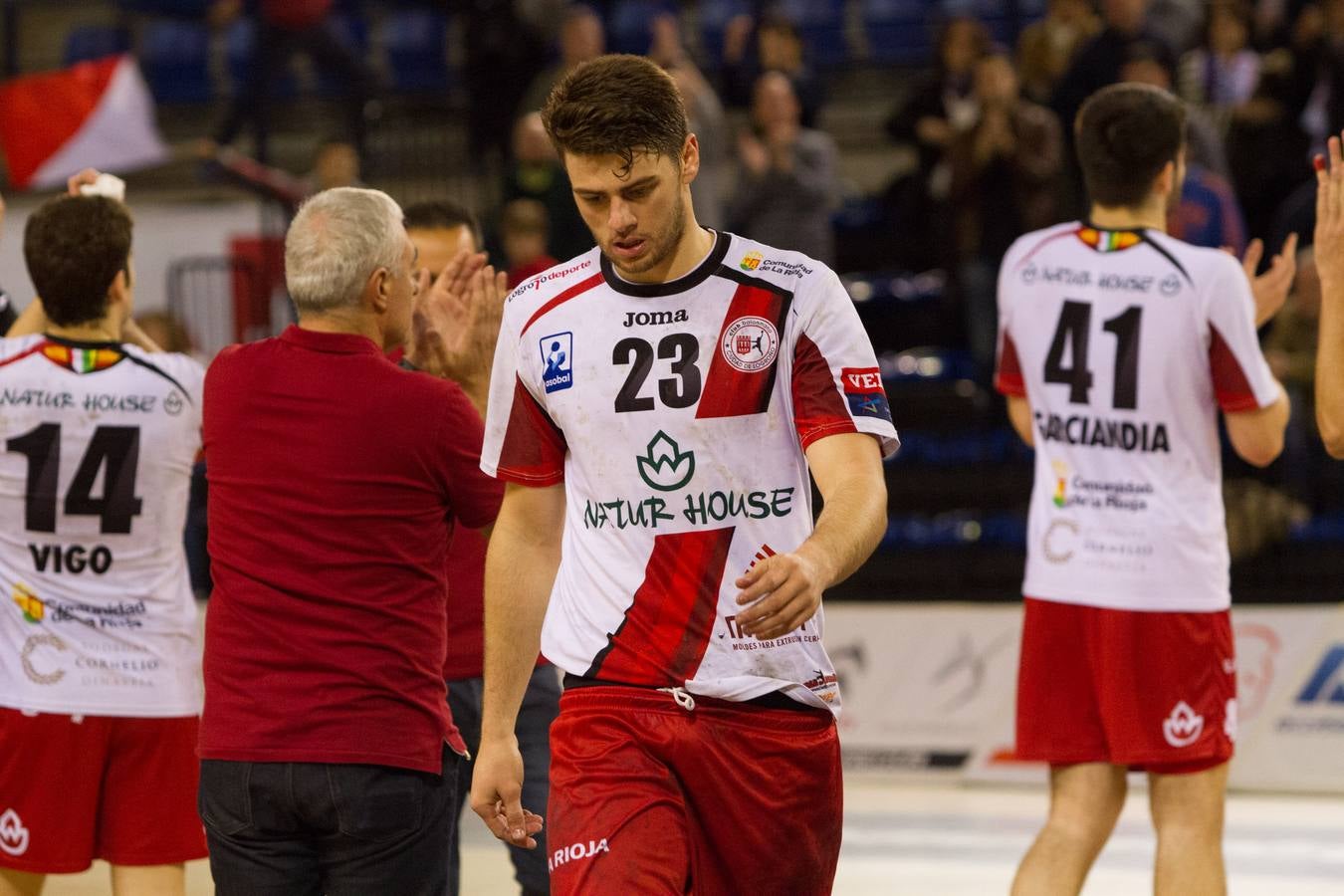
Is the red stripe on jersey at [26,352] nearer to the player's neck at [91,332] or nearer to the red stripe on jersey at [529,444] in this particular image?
the player's neck at [91,332]

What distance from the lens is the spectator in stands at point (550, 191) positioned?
11.7 m

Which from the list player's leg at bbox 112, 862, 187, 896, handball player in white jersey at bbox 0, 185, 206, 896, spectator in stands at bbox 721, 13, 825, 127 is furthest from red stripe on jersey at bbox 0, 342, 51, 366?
spectator in stands at bbox 721, 13, 825, 127

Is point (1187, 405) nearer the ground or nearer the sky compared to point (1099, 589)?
nearer the sky

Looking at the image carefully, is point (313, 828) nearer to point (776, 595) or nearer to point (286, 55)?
point (776, 595)

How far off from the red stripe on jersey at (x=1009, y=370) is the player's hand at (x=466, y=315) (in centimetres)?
168

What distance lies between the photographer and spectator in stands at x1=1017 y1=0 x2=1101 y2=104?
1214cm

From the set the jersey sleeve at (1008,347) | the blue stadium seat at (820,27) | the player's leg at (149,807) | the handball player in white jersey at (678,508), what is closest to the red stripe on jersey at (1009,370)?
the jersey sleeve at (1008,347)

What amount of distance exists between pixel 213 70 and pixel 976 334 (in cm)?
847

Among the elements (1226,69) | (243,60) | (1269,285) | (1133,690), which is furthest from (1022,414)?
(243,60)

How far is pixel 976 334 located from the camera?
38.1 ft

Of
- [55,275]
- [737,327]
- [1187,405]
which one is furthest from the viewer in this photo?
[1187,405]

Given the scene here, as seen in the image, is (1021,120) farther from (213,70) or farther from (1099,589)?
(213,70)

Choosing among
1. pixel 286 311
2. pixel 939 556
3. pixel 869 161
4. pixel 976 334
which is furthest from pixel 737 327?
pixel 869 161

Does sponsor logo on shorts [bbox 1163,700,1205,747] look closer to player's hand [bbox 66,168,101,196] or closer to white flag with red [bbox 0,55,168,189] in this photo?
player's hand [bbox 66,168,101,196]
